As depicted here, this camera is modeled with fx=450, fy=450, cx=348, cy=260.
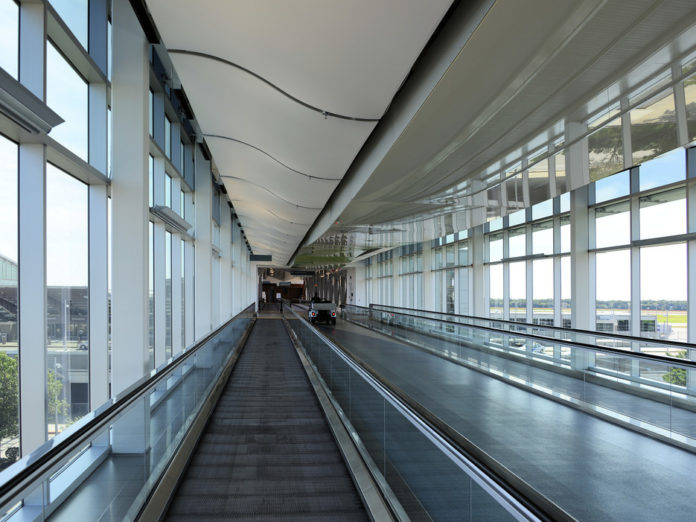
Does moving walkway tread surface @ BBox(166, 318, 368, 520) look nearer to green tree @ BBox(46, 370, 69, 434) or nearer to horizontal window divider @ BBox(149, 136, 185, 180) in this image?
green tree @ BBox(46, 370, 69, 434)

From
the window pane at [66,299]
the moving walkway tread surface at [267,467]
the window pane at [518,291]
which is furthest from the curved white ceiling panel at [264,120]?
the window pane at [518,291]

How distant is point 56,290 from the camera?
15.2 feet

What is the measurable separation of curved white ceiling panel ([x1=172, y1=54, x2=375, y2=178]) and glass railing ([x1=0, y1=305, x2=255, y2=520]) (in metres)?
3.39

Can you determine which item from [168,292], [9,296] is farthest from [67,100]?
[168,292]

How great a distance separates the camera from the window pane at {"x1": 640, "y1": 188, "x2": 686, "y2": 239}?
808cm

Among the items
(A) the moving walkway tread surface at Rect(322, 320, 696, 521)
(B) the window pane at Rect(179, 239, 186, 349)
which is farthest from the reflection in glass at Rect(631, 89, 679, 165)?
(B) the window pane at Rect(179, 239, 186, 349)

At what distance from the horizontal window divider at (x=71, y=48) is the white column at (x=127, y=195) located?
0.29 meters

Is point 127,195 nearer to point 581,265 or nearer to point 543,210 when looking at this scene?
point 581,265

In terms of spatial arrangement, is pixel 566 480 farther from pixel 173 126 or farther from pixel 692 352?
pixel 173 126

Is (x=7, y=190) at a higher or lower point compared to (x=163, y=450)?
higher

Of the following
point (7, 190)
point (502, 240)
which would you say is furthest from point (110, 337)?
point (502, 240)

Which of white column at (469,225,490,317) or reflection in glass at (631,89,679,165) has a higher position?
reflection in glass at (631,89,679,165)

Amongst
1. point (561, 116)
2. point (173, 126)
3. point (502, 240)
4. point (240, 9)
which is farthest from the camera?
point (502, 240)

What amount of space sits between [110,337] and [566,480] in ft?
17.8
